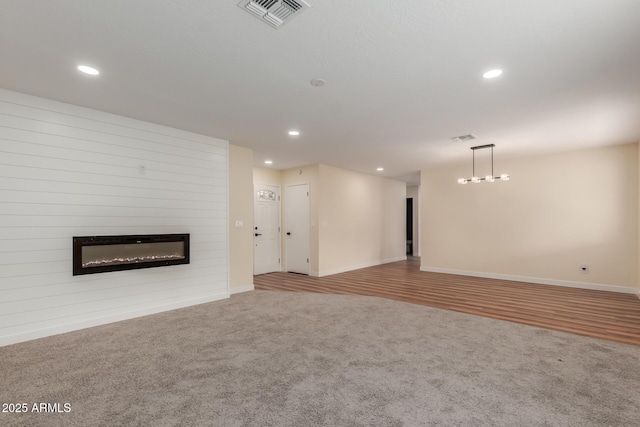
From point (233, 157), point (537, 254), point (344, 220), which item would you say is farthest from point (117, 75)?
point (537, 254)

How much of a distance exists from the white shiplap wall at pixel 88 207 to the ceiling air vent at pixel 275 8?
10.0 feet

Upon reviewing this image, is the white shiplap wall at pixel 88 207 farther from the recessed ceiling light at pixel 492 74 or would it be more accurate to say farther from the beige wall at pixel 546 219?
the beige wall at pixel 546 219

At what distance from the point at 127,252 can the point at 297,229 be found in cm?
406

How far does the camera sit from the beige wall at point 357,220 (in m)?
7.27

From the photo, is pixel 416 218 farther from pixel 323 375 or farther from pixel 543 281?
pixel 323 375

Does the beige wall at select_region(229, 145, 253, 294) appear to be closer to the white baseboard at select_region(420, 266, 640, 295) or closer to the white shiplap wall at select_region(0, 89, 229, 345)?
the white shiplap wall at select_region(0, 89, 229, 345)

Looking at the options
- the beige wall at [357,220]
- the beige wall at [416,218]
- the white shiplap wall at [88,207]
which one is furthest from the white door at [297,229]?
the beige wall at [416,218]

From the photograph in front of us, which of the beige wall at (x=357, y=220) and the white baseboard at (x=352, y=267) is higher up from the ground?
the beige wall at (x=357, y=220)

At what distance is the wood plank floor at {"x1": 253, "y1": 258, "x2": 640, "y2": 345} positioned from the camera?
12.6 feet

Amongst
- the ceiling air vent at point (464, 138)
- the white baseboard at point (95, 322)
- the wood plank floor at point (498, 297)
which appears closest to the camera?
the white baseboard at point (95, 322)

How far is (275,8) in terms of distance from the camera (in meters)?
2.02

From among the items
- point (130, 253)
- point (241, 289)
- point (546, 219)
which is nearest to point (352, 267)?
point (241, 289)

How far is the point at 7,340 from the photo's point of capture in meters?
3.22

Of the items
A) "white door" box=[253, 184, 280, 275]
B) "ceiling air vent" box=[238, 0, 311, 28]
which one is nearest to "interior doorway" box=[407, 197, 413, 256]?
"white door" box=[253, 184, 280, 275]
